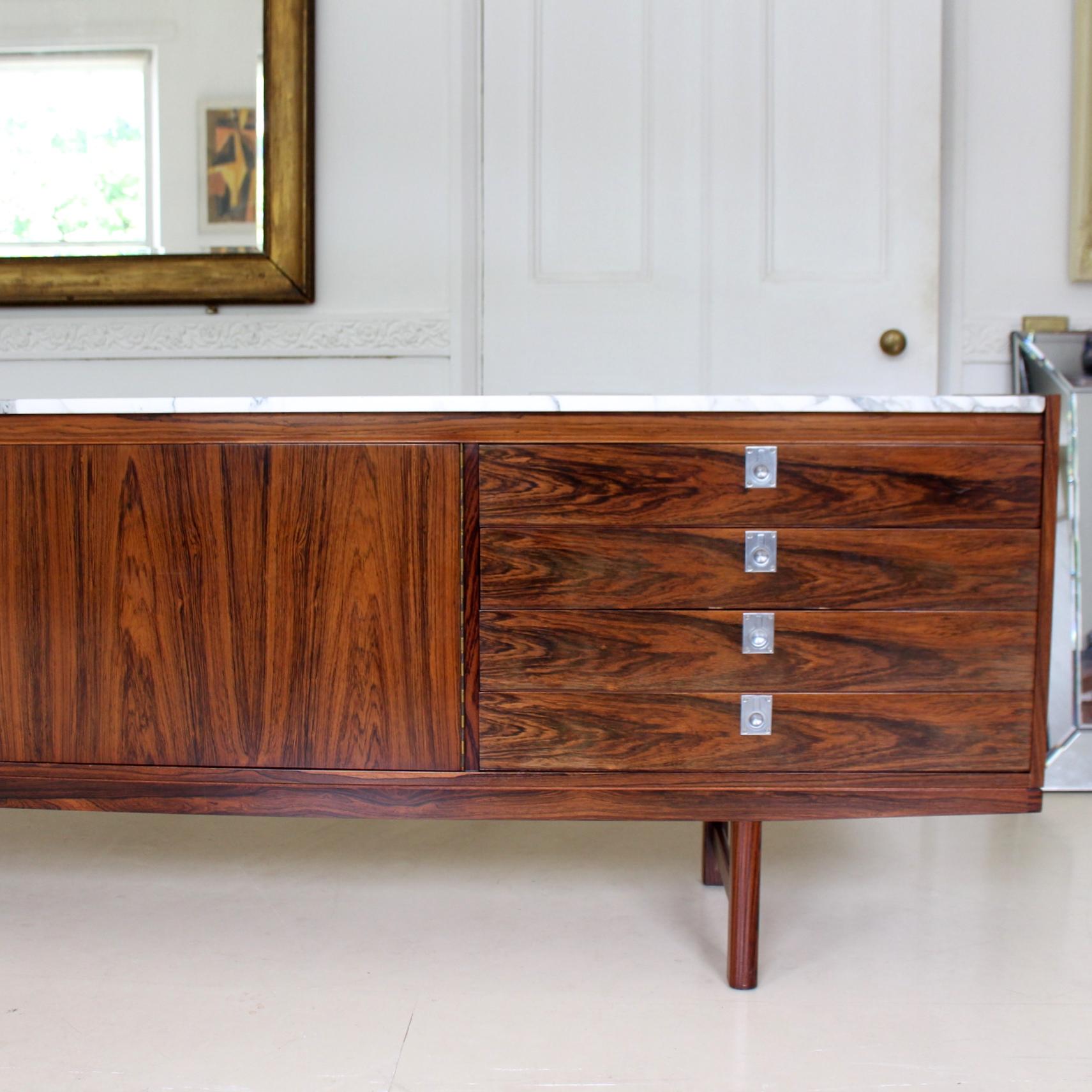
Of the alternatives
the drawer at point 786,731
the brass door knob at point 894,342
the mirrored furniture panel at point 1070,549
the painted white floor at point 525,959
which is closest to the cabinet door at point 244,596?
the drawer at point 786,731

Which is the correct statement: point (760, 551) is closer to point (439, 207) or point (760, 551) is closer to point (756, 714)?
point (756, 714)

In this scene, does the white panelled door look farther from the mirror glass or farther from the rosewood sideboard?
the rosewood sideboard

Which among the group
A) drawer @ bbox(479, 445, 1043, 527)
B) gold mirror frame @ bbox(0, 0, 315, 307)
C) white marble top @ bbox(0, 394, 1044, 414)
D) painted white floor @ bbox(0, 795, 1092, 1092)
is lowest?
painted white floor @ bbox(0, 795, 1092, 1092)

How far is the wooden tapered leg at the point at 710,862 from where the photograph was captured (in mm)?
1703

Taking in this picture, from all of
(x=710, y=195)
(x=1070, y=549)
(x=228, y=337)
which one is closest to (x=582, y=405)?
(x=710, y=195)

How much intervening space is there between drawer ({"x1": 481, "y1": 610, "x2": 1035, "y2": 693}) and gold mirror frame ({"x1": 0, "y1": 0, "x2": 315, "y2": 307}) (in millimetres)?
1400

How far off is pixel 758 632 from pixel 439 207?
4.94 feet

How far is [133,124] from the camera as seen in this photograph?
2.34 m

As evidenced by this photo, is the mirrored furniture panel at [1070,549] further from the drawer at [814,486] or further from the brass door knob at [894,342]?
the drawer at [814,486]

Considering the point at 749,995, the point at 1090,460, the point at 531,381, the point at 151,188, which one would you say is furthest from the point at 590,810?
the point at 151,188

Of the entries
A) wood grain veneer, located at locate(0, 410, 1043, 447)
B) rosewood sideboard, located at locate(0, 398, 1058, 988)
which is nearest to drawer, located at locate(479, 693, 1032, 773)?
rosewood sideboard, located at locate(0, 398, 1058, 988)

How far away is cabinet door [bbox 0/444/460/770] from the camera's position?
1.31 m

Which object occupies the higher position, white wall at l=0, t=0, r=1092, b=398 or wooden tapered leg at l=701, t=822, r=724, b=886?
white wall at l=0, t=0, r=1092, b=398

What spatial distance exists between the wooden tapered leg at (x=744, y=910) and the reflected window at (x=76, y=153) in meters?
1.95
